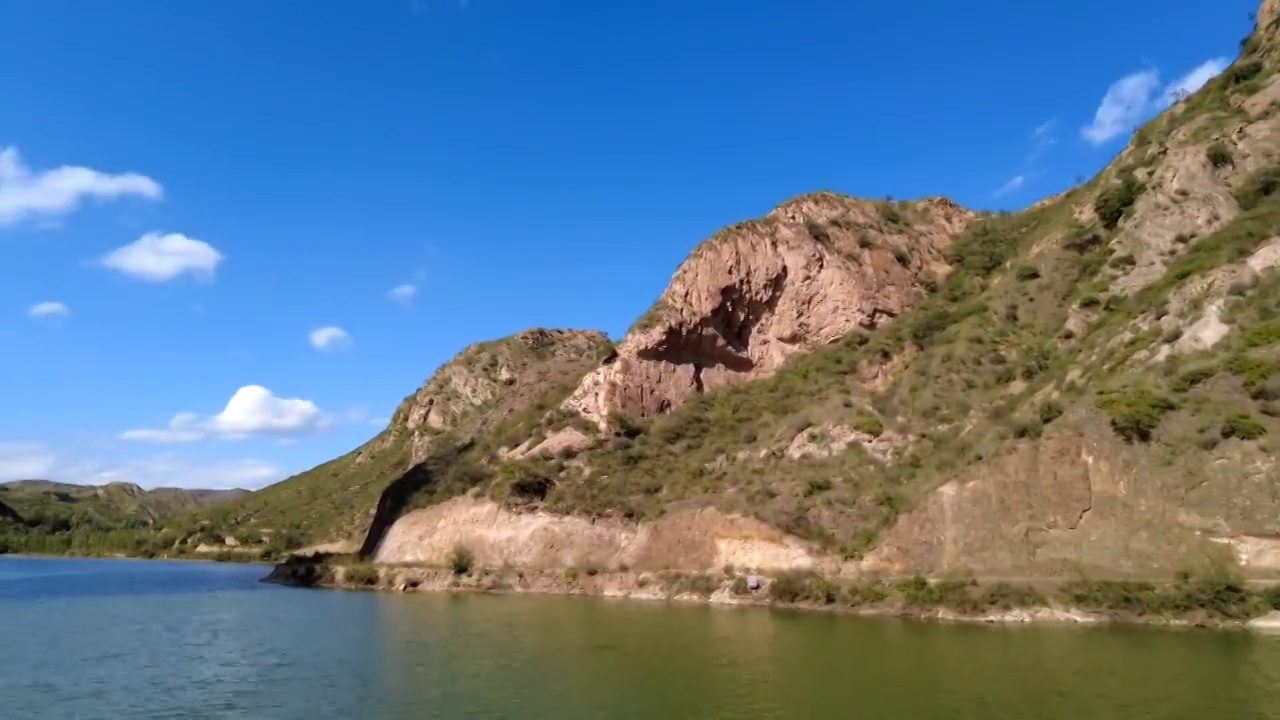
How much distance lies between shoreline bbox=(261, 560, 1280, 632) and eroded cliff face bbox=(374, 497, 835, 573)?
1.47 metres

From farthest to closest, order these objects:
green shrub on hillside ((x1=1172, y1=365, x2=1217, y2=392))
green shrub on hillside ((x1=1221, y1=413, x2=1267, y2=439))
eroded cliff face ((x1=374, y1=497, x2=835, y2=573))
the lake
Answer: eroded cliff face ((x1=374, y1=497, x2=835, y2=573)), green shrub on hillside ((x1=1172, y1=365, x2=1217, y2=392)), green shrub on hillside ((x1=1221, y1=413, x2=1267, y2=439)), the lake

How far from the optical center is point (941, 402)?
186 ft

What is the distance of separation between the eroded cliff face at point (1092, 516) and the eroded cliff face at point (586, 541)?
682 centimetres

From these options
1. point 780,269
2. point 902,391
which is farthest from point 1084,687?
point 780,269

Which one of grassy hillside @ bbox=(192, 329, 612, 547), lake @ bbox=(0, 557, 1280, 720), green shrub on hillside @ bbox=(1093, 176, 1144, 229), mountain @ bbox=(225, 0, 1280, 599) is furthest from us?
grassy hillside @ bbox=(192, 329, 612, 547)

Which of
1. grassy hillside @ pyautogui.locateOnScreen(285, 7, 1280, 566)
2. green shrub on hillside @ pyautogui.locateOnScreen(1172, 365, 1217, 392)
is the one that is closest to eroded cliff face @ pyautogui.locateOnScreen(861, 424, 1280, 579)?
grassy hillside @ pyautogui.locateOnScreen(285, 7, 1280, 566)

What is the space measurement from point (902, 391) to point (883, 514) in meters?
14.4

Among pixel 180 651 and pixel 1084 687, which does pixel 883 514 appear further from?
pixel 180 651

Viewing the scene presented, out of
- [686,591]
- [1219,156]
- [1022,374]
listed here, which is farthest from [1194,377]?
[686,591]

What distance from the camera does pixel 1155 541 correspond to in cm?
3628

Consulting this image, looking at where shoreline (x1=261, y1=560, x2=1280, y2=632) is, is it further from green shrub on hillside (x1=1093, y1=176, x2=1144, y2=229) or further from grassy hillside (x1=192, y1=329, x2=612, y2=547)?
green shrub on hillside (x1=1093, y1=176, x2=1144, y2=229)

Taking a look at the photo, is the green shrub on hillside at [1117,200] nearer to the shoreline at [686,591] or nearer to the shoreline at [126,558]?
the shoreline at [686,591]

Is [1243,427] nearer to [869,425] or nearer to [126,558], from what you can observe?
[869,425]

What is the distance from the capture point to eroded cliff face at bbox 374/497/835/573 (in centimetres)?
5162
